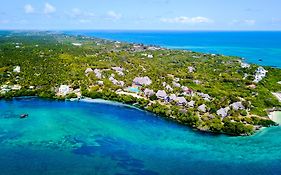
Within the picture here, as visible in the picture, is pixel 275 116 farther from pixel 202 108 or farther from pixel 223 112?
pixel 202 108

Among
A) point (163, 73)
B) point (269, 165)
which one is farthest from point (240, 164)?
point (163, 73)

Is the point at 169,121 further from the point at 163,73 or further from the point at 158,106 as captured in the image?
the point at 163,73

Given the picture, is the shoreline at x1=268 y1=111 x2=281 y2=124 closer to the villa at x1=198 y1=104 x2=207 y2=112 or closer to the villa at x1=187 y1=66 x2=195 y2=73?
the villa at x1=198 y1=104 x2=207 y2=112

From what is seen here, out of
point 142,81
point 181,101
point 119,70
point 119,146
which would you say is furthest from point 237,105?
point 119,70

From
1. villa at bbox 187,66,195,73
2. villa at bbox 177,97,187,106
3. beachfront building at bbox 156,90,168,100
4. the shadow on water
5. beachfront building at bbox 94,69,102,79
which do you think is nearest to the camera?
the shadow on water

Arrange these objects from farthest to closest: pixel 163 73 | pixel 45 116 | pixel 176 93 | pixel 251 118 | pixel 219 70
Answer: pixel 219 70 → pixel 163 73 → pixel 176 93 → pixel 45 116 → pixel 251 118

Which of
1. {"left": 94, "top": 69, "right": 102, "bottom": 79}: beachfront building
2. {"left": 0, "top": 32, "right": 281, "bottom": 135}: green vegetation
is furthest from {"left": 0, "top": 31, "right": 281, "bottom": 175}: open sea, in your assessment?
{"left": 94, "top": 69, "right": 102, "bottom": 79}: beachfront building
